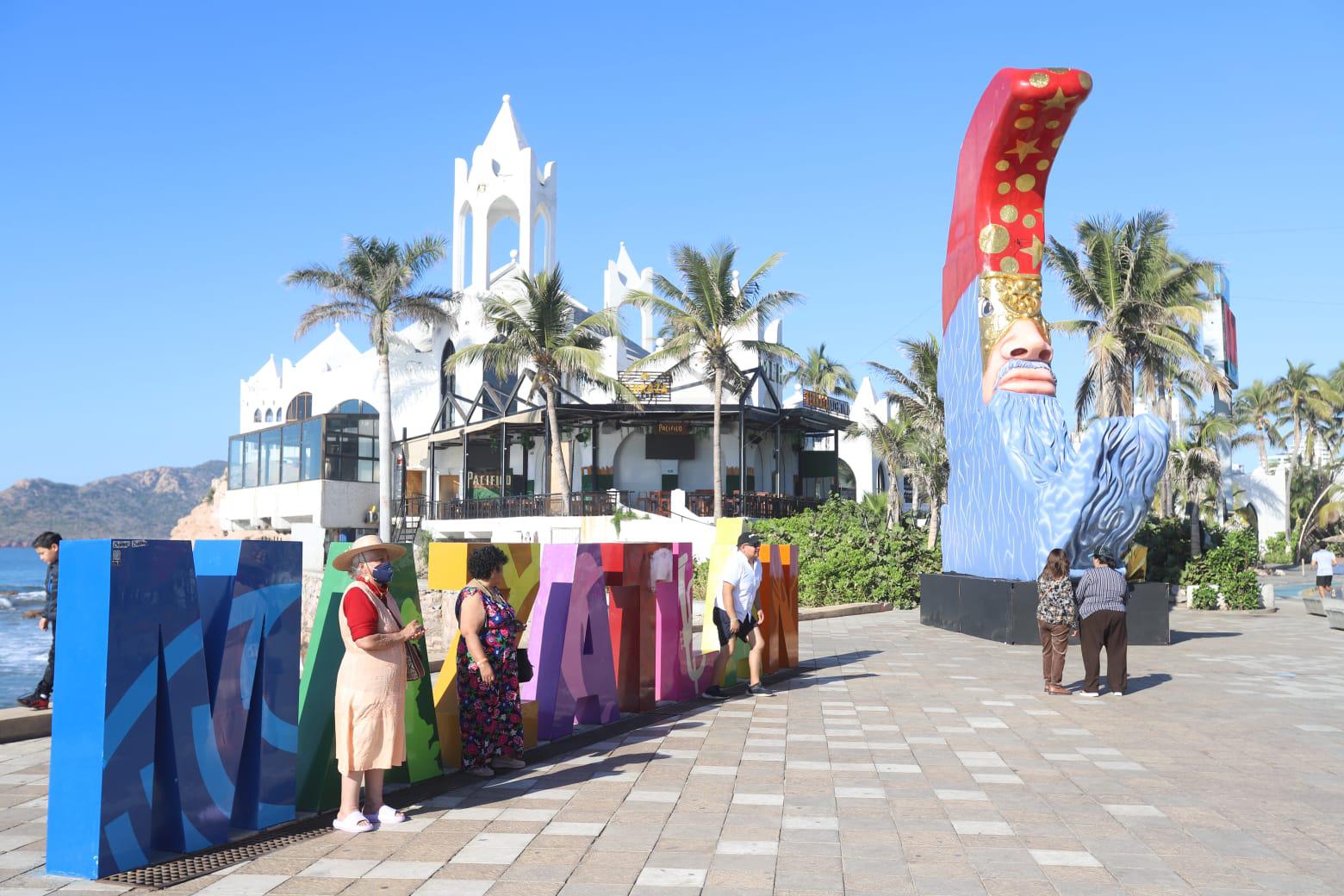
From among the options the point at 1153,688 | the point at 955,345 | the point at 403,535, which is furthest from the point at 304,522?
the point at 1153,688

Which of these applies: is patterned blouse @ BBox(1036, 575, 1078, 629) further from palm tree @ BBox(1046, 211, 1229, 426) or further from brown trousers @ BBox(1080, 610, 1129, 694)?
palm tree @ BBox(1046, 211, 1229, 426)

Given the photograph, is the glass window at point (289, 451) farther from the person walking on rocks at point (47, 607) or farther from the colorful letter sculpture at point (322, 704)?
the colorful letter sculpture at point (322, 704)

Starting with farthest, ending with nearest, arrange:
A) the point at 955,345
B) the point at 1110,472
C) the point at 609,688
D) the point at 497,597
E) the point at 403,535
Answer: the point at 403,535
the point at 955,345
the point at 1110,472
the point at 609,688
the point at 497,597

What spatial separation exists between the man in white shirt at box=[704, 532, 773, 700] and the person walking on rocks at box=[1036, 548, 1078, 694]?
9.42 feet

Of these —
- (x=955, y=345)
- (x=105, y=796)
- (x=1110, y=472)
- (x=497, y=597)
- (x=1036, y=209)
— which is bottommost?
(x=105, y=796)

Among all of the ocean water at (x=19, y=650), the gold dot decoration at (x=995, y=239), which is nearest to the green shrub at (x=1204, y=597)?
the gold dot decoration at (x=995, y=239)

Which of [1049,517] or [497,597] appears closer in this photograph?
[497,597]

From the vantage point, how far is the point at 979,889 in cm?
482

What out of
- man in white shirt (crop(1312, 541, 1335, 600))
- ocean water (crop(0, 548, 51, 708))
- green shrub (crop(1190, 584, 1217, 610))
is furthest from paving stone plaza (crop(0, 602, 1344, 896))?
man in white shirt (crop(1312, 541, 1335, 600))

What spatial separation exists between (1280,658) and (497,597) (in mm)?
11989

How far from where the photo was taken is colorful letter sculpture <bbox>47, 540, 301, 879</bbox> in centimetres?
480

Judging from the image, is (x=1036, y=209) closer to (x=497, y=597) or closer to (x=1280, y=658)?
(x=1280, y=658)

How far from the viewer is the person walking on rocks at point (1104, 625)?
35.7ft

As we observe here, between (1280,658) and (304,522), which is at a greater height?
(304,522)
